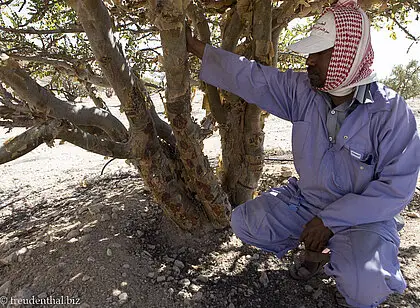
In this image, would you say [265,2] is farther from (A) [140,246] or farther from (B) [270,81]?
(A) [140,246]

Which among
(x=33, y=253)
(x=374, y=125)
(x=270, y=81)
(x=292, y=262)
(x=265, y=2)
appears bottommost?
(x=292, y=262)

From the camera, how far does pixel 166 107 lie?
2.26m

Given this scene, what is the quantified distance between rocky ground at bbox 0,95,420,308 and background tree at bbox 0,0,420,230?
263 mm

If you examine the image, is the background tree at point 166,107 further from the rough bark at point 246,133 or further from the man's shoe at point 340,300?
the man's shoe at point 340,300

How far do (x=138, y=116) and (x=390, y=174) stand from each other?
1.34m

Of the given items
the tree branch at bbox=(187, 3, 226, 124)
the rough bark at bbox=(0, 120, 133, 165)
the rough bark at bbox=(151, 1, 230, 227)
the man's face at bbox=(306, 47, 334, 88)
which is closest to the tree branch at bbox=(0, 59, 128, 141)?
the rough bark at bbox=(0, 120, 133, 165)

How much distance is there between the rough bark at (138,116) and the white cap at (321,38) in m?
0.90

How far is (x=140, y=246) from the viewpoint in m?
2.52

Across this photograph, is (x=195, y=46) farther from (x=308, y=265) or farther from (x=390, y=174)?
(x=308, y=265)

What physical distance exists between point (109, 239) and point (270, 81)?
4.60ft

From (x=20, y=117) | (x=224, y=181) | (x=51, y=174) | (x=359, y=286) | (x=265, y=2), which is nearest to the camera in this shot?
(x=359, y=286)

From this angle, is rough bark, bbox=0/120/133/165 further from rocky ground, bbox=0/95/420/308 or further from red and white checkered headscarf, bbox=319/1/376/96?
red and white checkered headscarf, bbox=319/1/376/96

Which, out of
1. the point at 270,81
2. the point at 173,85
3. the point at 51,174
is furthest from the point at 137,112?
the point at 51,174

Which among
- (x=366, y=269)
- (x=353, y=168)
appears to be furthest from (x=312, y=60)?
(x=366, y=269)
